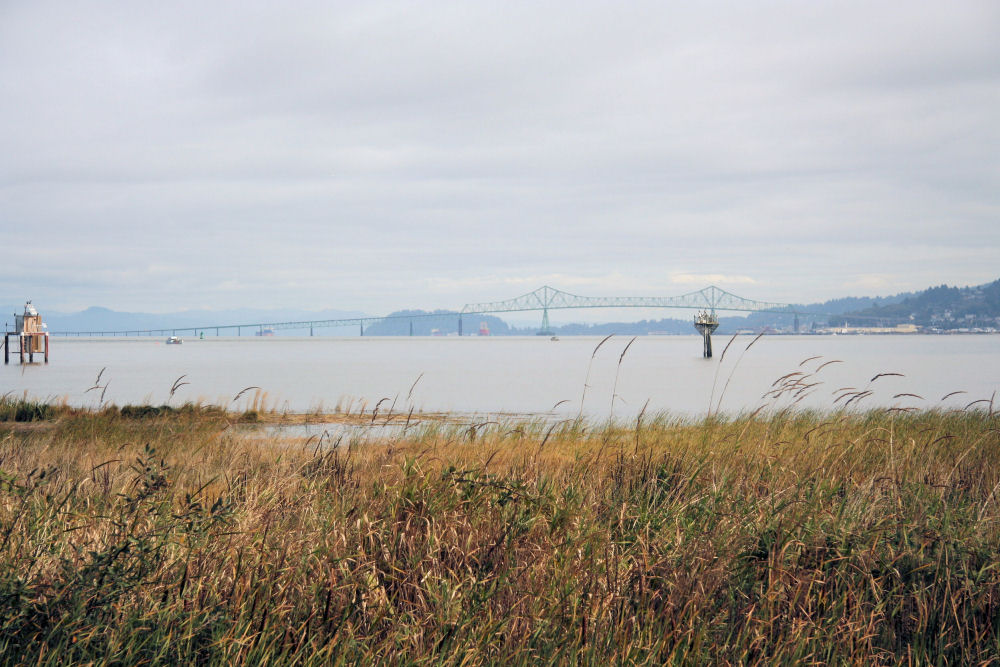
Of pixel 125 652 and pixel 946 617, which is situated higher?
pixel 125 652

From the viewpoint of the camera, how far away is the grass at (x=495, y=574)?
4785mm

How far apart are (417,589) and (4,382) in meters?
70.5

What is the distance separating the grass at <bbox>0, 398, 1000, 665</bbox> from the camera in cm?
479

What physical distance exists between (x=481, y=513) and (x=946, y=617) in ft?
11.9

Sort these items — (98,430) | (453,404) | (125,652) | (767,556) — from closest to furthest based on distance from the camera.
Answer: (125,652) → (767,556) → (98,430) → (453,404)

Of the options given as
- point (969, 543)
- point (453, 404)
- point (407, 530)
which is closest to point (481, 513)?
point (407, 530)

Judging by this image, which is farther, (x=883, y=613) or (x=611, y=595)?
(x=883, y=613)

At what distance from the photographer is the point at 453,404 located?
151 feet

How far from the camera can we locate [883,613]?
18.4 feet

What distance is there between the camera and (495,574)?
5.81m

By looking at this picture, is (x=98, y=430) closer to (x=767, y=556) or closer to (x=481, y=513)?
(x=481, y=513)

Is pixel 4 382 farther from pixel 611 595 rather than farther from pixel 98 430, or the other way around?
pixel 611 595

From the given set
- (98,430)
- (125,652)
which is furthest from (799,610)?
(98,430)

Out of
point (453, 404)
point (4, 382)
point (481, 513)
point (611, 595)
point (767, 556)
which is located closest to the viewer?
point (611, 595)
